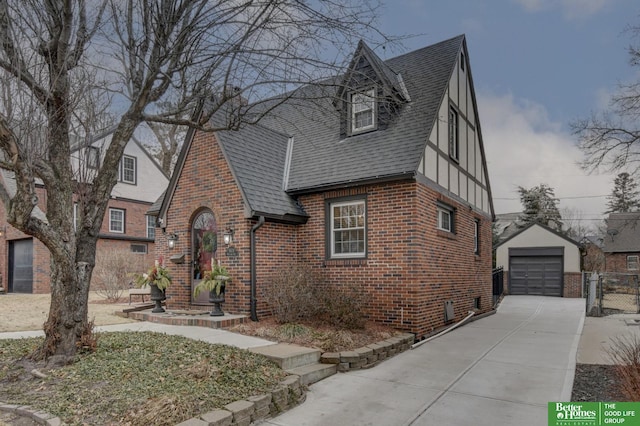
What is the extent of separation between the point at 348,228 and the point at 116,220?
15.1 meters

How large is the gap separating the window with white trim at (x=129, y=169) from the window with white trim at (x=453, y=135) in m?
16.5

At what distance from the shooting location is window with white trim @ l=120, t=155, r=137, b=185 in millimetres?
20797

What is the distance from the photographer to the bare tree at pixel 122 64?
5.29 metres

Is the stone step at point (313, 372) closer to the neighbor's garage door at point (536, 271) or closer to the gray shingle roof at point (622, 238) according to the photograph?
the neighbor's garage door at point (536, 271)

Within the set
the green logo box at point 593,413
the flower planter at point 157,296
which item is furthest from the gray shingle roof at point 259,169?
the green logo box at point 593,413

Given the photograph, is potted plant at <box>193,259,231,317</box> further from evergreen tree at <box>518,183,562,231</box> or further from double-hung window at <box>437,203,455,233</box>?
evergreen tree at <box>518,183,562,231</box>

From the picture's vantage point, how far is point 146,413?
3.89 meters

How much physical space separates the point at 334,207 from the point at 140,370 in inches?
240

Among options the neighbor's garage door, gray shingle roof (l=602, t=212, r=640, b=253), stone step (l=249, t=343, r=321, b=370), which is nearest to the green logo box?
stone step (l=249, t=343, r=321, b=370)

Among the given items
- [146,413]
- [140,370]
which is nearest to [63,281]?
[140,370]

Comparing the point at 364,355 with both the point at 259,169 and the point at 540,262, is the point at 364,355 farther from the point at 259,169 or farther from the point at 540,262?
the point at 540,262

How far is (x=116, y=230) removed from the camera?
20.2m

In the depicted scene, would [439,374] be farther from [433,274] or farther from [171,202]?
[171,202]

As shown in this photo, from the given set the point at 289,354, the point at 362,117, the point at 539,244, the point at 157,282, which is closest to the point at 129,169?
the point at 157,282
